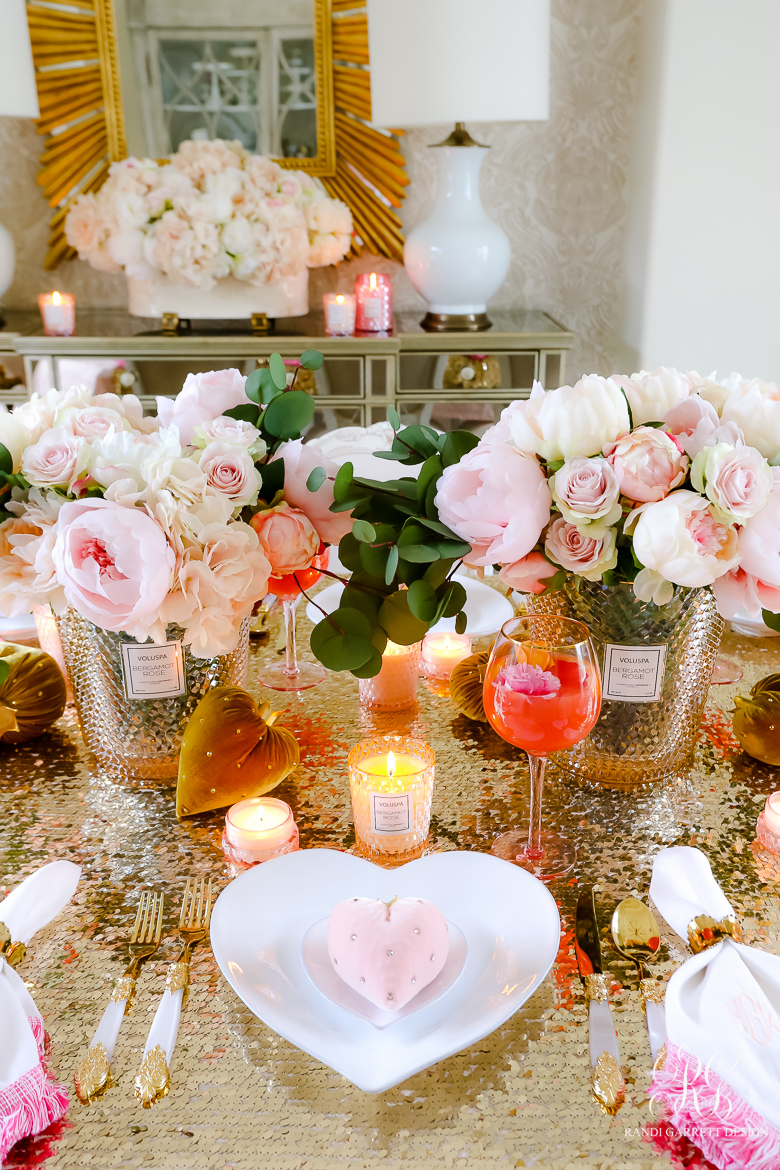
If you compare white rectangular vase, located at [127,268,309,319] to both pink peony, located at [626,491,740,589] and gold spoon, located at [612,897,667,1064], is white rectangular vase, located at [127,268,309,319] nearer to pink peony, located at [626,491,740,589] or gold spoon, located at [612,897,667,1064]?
pink peony, located at [626,491,740,589]

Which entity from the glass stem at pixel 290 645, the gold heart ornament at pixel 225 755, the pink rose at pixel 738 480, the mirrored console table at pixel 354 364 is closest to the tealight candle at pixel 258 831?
the gold heart ornament at pixel 225 755

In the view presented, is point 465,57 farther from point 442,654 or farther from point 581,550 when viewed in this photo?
point 581,550

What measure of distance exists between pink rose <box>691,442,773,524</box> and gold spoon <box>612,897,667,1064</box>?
32cm

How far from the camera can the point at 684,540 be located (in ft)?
2.32

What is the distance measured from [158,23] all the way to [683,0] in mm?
1515

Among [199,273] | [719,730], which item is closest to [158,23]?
[199,273]

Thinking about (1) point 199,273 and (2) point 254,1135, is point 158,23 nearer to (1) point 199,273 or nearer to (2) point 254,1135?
(1) point 199,273

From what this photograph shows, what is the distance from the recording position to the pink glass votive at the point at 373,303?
263cm

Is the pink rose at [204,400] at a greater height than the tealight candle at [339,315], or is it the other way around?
the pink rose at [204,400]

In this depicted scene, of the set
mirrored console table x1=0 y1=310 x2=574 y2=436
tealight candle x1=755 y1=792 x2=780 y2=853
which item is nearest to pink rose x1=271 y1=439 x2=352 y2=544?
tealight candle x1=755 y1=792 x2=780 y2=853

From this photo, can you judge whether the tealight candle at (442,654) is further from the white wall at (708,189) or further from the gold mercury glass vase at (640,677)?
the white wall at (708,189)

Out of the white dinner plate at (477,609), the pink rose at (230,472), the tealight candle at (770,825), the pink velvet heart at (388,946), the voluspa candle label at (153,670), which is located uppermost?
the pink rose at (230,472)

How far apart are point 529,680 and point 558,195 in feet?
8.34

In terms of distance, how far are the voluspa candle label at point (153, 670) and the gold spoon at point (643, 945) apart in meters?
0.44
